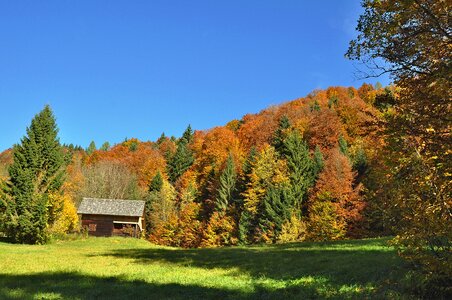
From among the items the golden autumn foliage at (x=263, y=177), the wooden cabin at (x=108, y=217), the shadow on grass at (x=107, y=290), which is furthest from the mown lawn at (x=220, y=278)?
the wooden cabin at (x=108, y=217)

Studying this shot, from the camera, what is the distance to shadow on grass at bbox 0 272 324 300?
38.1ft

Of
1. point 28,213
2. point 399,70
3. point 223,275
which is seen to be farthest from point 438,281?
point 28,213

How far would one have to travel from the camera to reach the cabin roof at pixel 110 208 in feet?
189

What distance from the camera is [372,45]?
7.30 m

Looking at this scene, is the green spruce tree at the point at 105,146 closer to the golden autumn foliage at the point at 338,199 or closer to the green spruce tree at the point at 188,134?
the green spruce tree at the point at 188,134

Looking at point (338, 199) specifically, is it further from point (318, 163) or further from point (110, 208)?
point (110, 208)

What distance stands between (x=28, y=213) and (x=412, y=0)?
1410 inches

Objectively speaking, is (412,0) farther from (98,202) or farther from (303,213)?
(98,202)

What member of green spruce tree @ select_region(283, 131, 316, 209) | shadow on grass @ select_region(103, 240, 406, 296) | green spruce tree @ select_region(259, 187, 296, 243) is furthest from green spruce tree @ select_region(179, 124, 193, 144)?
shadow on grass @ select_region(103, 240, 406, 296)

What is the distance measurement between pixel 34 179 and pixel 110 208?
22779 millimetres

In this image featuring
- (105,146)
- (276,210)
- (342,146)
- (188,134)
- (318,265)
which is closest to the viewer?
(318,265)

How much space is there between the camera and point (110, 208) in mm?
58562

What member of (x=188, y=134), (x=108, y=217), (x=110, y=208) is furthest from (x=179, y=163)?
(x=108, y=217)

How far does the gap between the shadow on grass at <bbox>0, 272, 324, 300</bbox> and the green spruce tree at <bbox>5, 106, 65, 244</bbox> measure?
21.2 m
